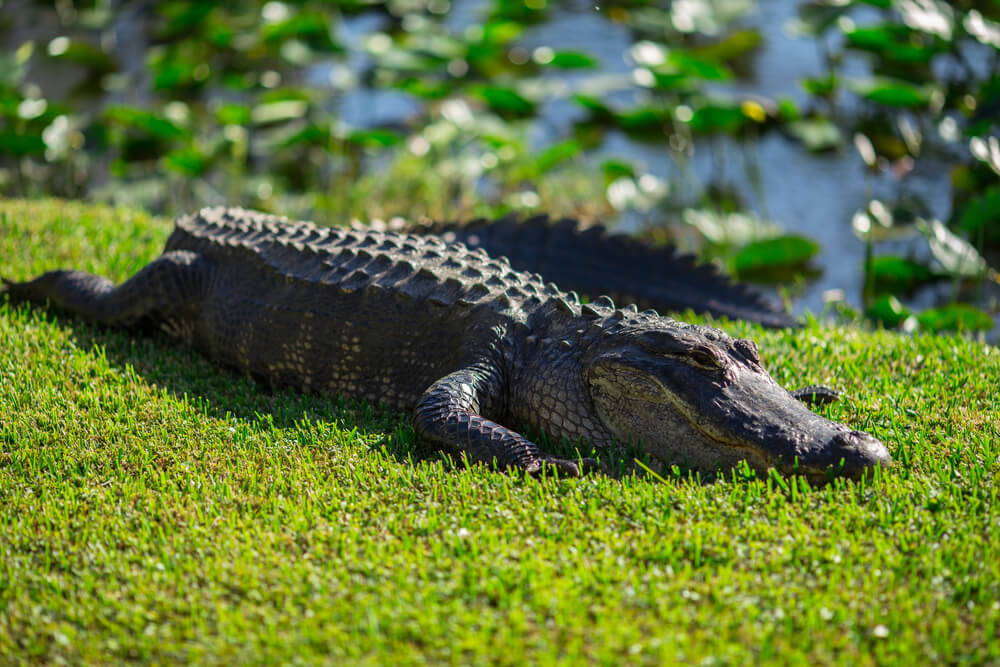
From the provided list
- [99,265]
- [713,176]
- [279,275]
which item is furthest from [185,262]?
[713,176]

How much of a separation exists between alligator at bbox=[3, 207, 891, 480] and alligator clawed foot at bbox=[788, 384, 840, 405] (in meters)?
0.01

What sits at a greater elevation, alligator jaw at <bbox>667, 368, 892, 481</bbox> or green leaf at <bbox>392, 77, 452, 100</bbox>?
alligator jaw at <bbox>667, 368, 892, 481</bbox>

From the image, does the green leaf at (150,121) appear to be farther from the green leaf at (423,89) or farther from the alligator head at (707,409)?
the alligator head at (707,409)

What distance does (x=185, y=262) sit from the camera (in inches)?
184

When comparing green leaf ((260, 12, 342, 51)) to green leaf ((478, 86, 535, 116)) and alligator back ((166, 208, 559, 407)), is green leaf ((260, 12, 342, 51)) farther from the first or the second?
alligator back ((166, 208, 559, 407))

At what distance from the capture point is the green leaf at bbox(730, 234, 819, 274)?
7.07 meters

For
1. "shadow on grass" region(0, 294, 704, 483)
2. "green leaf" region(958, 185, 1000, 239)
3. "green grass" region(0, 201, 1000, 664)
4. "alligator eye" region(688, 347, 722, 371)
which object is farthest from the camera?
"green leaf" region(958, 185, 1000, 239)

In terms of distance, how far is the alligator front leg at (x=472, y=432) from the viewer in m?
3.24

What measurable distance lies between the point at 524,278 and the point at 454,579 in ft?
6.18

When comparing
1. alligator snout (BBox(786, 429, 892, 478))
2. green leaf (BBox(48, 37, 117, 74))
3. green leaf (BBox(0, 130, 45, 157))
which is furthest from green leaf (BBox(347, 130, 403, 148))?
alligator snout (BBox(786, 429, 892, 478))

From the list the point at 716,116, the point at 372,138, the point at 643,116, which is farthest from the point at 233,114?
the point at 716,116

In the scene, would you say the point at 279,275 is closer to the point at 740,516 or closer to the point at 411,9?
the point at 740,516

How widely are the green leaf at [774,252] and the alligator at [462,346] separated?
3289 mm

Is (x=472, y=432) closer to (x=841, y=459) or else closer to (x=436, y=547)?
(x=436, y=547)
